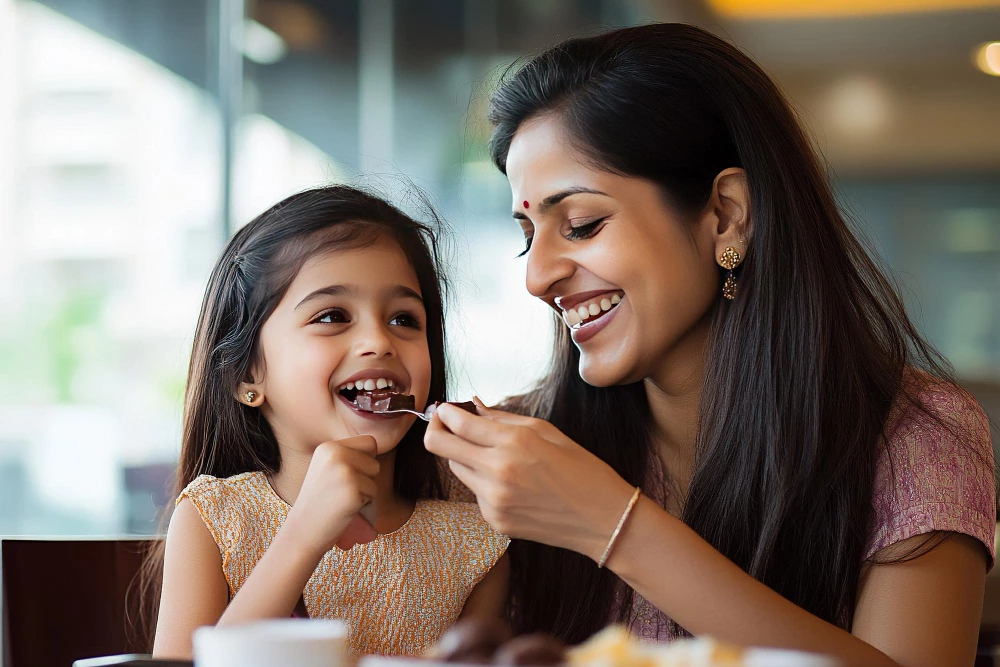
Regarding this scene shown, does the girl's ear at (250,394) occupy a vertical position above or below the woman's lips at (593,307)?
below

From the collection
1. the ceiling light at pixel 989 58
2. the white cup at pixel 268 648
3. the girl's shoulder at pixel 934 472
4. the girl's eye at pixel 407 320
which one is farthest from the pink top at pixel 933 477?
the ceiling light at pixel 989 58

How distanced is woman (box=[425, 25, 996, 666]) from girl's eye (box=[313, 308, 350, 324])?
0.97ft

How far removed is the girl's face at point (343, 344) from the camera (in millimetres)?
1528

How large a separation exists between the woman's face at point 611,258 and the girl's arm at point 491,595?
350 millimetres

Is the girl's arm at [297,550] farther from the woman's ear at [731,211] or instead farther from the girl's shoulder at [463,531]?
the woman's ear at [731,211]

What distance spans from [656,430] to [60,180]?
2.97m

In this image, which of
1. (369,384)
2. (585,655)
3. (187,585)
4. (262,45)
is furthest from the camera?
(262,45)

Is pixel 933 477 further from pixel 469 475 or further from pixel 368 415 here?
pixel 368 415

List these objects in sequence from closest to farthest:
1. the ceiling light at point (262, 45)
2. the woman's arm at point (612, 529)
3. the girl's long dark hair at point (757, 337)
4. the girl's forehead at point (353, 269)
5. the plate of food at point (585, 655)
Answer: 1. the plate of food at point (585, 655)
2. the woman's arm at point (612, 529)
3. the girl's long dark hair at point (757, 337)
4. the girl's forehead at point (353, 269)
5. the ceiling light at point (262, 45)

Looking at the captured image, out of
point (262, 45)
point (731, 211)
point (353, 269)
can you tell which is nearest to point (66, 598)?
point (353, 269)

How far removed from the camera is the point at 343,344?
5.04ft

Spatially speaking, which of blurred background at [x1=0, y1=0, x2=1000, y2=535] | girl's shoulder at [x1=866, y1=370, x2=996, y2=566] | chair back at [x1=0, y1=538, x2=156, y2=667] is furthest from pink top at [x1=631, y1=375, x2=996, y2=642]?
blurred background at [x1=0, y1=0, x2=1000, y2=535]

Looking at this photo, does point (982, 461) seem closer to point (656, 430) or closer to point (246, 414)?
point (656, 430)

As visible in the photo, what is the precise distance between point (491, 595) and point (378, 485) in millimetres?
252
